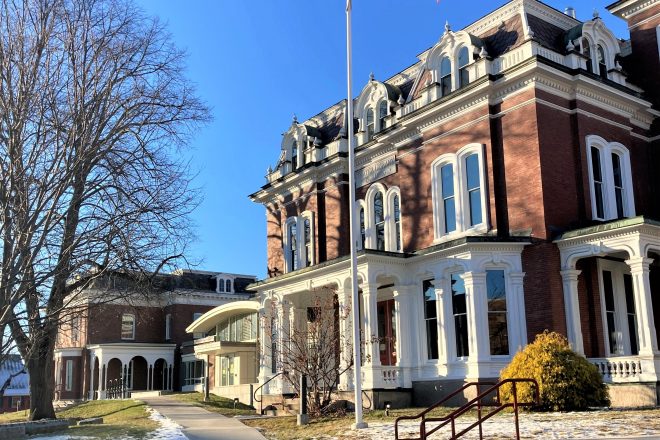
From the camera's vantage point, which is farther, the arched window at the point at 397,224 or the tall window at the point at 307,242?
the tall window at the point at 307,242

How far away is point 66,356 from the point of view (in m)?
59.7

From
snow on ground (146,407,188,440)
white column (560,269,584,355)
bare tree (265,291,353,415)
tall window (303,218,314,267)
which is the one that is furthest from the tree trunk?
white column (560,269,584,355)

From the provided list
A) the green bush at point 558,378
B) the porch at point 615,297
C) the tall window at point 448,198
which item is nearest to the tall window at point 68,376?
the tall window at point 448,198

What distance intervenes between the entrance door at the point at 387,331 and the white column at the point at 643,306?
9267mm

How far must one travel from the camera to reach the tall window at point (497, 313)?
22.0 meters

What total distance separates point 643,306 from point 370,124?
45.9ft

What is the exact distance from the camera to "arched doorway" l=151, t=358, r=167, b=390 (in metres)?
58.2

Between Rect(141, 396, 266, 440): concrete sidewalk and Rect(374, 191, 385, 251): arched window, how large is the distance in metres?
9.29

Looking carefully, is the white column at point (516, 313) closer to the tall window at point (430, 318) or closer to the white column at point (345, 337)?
the tall window at point (430, 318)

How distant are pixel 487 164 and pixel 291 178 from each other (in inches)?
476

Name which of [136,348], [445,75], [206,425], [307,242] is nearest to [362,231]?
[307,242]

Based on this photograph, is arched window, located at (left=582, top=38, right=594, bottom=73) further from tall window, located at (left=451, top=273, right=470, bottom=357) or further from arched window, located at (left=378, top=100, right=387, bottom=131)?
tall window, located at (left=451, top=273, right=470, bottom=357)

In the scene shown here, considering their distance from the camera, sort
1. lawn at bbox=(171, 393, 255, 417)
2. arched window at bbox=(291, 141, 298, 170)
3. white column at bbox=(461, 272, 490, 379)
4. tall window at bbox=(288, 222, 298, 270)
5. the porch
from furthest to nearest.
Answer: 1. arched window at bbox=(291, 141, 298, 170)
2. tall window at bbox=(288, 222, 298, 270)
3. lawn at bbox=(171, 393, 255, 417)
4. white column at bbox=(461, 272, 490, 379)
5. the porch

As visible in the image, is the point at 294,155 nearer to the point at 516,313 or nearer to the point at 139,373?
the point at 516,313
